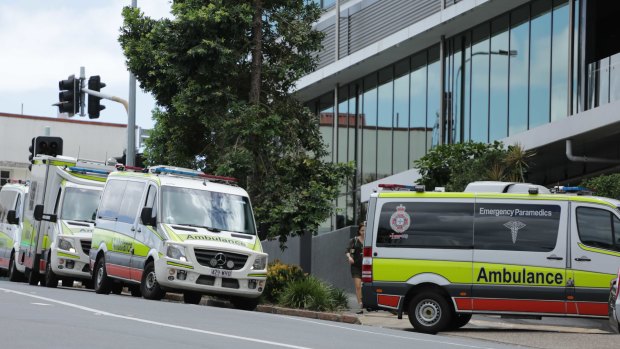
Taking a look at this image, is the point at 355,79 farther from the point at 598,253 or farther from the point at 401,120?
the point at 598,253

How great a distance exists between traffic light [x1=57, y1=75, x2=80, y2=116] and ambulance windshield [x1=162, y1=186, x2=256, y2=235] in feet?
32.3

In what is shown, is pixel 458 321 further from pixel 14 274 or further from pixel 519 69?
pixel 14 274

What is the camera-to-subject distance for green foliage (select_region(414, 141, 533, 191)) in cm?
2661

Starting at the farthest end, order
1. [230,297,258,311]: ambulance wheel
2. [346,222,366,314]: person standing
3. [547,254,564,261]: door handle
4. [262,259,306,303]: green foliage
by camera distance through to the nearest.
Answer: [346,222,366,314]: person standing, [262,259,306,303]: green foliage, [230,297,258,311]: ambulance wheel, [547,254,564,261]: door handle

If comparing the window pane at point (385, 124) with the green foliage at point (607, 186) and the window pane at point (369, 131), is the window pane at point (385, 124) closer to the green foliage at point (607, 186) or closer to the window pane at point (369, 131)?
the window pane at point (369, 131)

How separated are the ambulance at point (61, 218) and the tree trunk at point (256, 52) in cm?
408

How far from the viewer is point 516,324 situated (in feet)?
76.9

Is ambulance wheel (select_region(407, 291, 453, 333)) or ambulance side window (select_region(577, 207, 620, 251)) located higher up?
ambulance side window (select_region(577, 207, 620, 251))

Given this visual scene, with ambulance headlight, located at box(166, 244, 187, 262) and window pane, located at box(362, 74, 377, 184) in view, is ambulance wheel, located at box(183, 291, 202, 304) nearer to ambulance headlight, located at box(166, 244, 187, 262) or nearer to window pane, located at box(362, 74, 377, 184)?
ambulance headlight, located at box(166, 244, 187, 262)

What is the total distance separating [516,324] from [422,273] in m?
4.10

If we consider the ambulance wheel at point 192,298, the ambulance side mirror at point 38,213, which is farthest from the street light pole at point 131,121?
the ambulance wheel at point 192,298

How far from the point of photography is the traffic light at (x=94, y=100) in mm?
32594

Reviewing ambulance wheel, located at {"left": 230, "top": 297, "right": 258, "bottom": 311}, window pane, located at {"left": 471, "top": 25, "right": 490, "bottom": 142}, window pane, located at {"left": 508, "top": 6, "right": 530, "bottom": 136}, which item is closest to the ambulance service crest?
ambulance wheel, located at {"left": 230, "top": 297, "right": 258, "bottom": 311}

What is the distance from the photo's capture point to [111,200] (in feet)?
84.6
